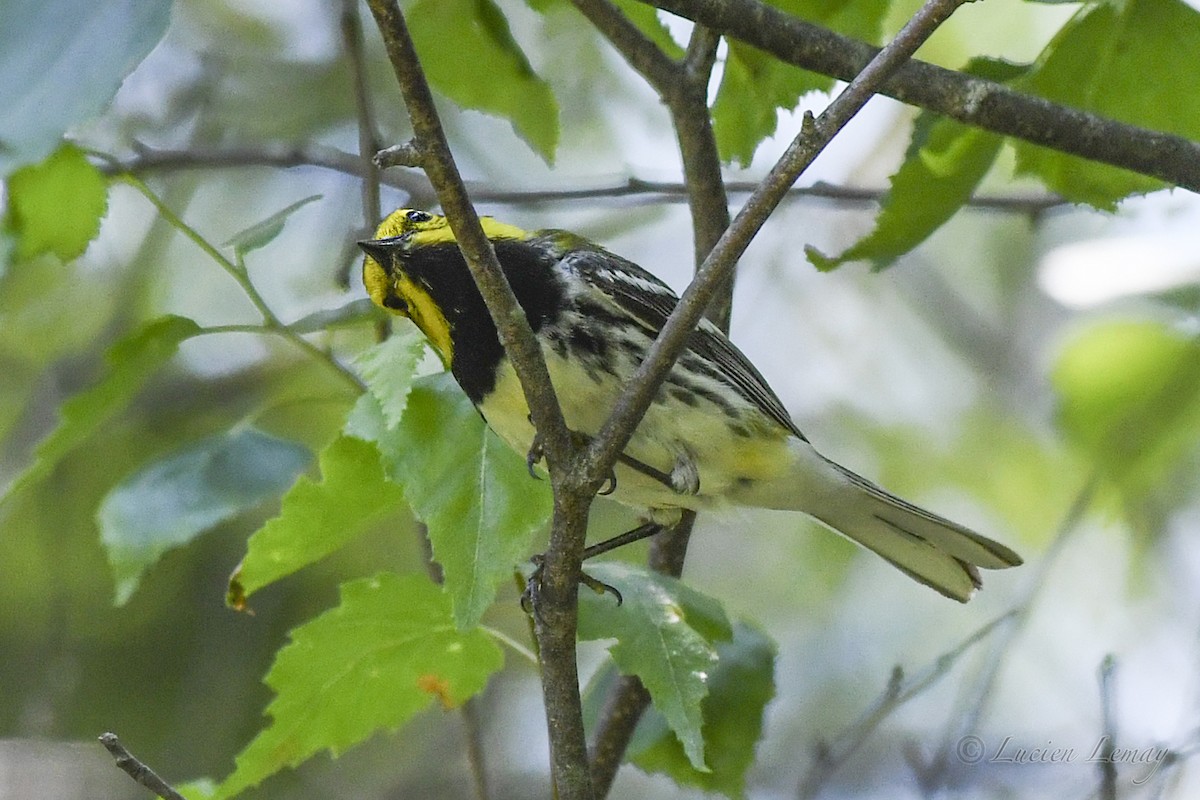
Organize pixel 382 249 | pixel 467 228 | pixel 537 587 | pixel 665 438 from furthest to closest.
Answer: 1. pixel 665 438
2. pixel 382 249
3. pixel 537 587
4. pixel 467 228

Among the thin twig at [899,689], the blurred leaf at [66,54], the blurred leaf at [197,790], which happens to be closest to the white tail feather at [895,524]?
the thin twig at [899,689]

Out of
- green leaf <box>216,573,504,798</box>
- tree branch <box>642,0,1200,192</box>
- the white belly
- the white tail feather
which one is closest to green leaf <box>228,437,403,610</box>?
green leaf <box>216,573,504,798</box>

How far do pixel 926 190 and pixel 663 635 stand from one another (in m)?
0.81

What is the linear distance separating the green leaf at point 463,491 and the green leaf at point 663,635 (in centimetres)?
21

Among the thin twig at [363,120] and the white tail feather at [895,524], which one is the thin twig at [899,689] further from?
the thin twig at [363,120]

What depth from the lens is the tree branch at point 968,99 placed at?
184 centimetres

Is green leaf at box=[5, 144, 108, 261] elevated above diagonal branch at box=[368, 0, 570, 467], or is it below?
above

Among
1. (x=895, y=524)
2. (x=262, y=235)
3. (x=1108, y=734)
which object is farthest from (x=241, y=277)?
(x=1108, y=734)

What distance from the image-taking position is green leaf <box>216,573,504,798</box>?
1.98m

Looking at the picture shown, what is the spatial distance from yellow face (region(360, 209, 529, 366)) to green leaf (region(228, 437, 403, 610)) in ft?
1.04

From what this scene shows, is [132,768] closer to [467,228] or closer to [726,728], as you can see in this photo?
[467,228]

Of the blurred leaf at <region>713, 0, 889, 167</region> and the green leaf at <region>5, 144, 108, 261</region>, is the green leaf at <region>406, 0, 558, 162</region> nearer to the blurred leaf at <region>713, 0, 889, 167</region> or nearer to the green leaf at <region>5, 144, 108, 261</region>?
the blurred leaf at <region>713, 0, 889, 167</region>

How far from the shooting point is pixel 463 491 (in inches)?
70.8

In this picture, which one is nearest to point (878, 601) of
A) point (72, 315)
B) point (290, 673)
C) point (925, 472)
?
point (925, 472)
